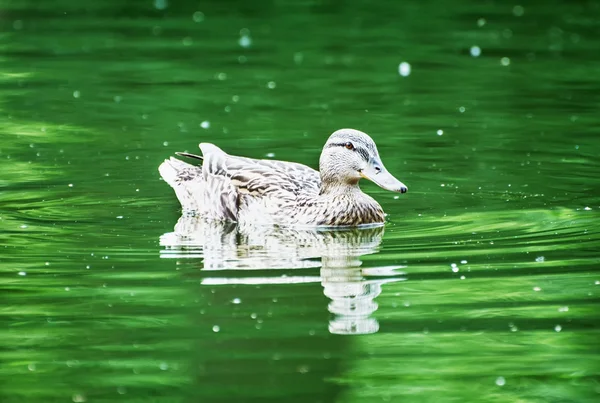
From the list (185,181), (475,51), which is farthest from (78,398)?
(475,51)

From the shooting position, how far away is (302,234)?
11609 millimetres

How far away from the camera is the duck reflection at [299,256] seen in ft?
29.4

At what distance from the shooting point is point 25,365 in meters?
7.71

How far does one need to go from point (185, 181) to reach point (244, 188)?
2.49ft

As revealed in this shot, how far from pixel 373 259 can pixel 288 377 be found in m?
2.96

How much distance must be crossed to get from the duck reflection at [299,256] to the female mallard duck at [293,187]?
0.45ft

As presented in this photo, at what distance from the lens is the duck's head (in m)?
11.7

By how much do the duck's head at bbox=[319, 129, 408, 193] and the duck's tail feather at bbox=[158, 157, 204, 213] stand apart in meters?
1.30

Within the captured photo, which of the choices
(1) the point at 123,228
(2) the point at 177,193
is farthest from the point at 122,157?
(1) the point at 123,228

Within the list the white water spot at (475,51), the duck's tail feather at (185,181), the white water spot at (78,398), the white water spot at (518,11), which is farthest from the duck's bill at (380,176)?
the white water spot at (518,11)

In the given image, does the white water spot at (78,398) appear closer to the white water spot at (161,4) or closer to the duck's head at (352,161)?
the duck's head at (352,161)

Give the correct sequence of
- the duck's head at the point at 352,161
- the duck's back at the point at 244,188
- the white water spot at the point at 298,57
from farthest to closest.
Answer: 1. the white water spot at the point at 298,57
2. the duck's back at the point at 244,188
3. the duck's head at the point at 352,161

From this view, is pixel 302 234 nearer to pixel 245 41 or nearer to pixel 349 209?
pixel 349 209

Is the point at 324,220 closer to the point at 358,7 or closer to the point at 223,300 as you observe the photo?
the point at 223,300
